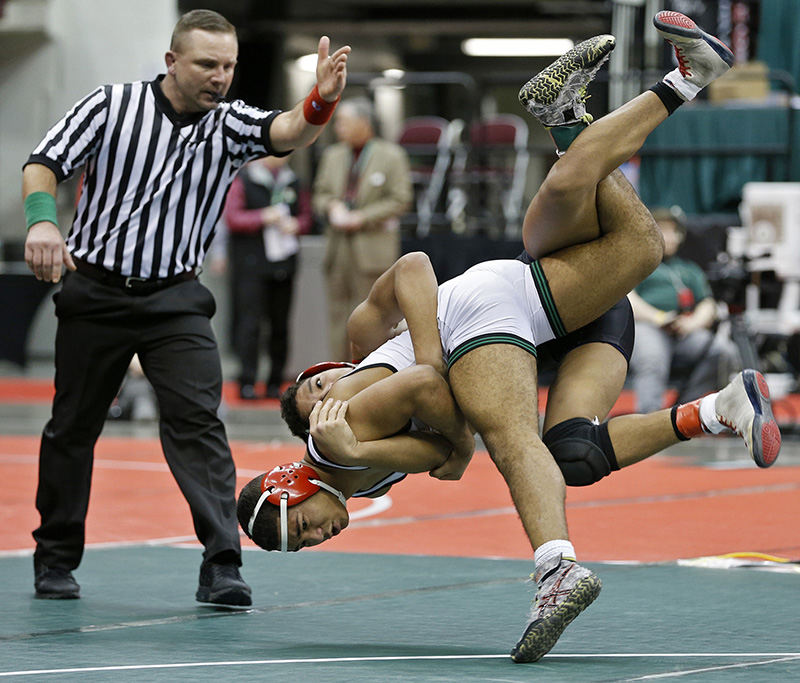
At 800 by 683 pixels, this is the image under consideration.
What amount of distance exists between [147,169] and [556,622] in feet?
6.92

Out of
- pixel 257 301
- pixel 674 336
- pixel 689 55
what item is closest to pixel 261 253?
pixel 257 301

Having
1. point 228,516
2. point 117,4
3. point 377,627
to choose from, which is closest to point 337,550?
point 228,516

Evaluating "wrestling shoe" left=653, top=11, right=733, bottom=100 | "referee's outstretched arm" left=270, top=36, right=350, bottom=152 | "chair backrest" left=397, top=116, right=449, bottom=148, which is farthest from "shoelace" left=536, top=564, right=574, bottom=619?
"chair backrest" left=397, top=116, right=449, bottom=148

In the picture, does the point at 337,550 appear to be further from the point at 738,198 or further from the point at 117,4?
the point at 117,4

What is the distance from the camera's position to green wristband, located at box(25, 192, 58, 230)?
15.8 feet

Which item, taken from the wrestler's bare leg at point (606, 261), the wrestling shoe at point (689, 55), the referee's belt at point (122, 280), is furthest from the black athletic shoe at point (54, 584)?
the wrestling shoe at point (689, 55)

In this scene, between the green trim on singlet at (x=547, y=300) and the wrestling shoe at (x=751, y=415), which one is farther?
the green trim on singlet at (x=547, y=300)

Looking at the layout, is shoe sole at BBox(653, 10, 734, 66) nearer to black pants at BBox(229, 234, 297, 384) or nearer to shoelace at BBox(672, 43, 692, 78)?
shoelace at BBox(672, 43, 692, 78)

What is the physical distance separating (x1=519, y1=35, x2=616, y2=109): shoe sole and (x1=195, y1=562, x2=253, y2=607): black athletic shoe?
1714 mm

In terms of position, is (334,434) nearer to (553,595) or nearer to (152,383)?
(553,595)

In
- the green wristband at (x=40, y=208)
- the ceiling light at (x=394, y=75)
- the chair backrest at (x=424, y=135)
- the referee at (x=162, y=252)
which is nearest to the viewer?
the green wristband at (x=40, y=208)

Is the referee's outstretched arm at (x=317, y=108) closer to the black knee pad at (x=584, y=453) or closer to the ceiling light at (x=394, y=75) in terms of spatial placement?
the black knee pad at (x=584, y=453)

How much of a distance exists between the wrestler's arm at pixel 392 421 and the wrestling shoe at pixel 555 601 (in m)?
0.51

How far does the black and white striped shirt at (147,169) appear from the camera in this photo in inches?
200
